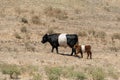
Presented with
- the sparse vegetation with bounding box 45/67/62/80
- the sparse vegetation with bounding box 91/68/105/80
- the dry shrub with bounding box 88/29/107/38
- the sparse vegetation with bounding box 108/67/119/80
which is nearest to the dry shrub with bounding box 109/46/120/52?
the dry shrub with bounding box 88/29/107/38

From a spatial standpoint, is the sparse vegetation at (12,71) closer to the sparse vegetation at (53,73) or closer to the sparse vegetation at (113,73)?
the sparse vegetation at (53,73)

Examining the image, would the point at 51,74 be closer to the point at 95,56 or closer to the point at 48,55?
the point at 48,55

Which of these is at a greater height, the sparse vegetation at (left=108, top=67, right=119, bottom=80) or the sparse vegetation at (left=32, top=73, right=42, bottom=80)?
the sparse vegetation at (left=32, top=73, right=42, bottom=80)

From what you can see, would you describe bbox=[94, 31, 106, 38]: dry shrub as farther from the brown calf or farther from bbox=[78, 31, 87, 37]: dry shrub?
the brown calf

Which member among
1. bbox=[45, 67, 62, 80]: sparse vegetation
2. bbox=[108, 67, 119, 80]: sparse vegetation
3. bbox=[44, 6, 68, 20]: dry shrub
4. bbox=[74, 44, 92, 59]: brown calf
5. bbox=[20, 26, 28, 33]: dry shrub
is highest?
bbox=[45, 67, 62, 80]: sparse vegetation

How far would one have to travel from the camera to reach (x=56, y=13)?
37500mm

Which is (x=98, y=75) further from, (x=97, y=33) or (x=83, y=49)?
(x=97, y=33)

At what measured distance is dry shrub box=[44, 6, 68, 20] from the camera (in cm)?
3669

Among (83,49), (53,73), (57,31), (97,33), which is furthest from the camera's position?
(97,33)

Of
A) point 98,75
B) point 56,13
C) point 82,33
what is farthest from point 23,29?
point 98,75

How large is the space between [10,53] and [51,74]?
5.67 metres

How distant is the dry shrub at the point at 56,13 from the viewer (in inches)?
1444

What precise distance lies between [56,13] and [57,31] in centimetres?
650

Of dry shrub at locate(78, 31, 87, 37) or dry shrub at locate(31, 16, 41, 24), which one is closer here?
dry shrub at locate(78, 31, 87, 37)
